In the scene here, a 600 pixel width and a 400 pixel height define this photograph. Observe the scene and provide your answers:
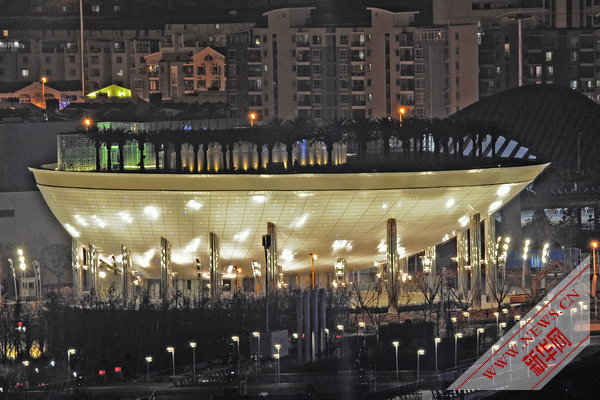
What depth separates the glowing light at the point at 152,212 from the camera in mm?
56844

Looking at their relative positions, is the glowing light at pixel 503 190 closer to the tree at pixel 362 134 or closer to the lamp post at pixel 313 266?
the tree at pixel 362 134

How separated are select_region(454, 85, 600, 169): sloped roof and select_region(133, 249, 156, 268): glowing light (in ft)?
67.2

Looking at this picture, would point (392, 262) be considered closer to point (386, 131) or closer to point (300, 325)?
point (386, 131)

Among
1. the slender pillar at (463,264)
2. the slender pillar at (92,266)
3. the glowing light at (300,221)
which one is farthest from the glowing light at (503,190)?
the slender pillar at (92,266)

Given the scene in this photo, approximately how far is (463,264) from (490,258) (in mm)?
888

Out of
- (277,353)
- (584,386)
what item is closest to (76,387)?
(277,353)

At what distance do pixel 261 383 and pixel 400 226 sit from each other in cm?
1159

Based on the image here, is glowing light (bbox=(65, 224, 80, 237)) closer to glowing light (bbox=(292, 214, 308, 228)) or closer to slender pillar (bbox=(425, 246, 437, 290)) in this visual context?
glowing light (bbox=(292, 214, 308, 228))

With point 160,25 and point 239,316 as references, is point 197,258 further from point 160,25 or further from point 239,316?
point 160,25

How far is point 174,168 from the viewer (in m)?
57.2

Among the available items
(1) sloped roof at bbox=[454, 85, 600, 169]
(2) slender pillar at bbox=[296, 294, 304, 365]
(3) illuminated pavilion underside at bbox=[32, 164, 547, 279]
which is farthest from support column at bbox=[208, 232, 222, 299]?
(1) sloped roof at bbox=[454, 85, 600, 169]

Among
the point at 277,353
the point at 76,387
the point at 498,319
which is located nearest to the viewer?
the point at 76,387

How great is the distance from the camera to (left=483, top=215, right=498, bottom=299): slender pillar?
199 feet

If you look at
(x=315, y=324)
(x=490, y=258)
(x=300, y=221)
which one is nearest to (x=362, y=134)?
(x=300, y=221)
